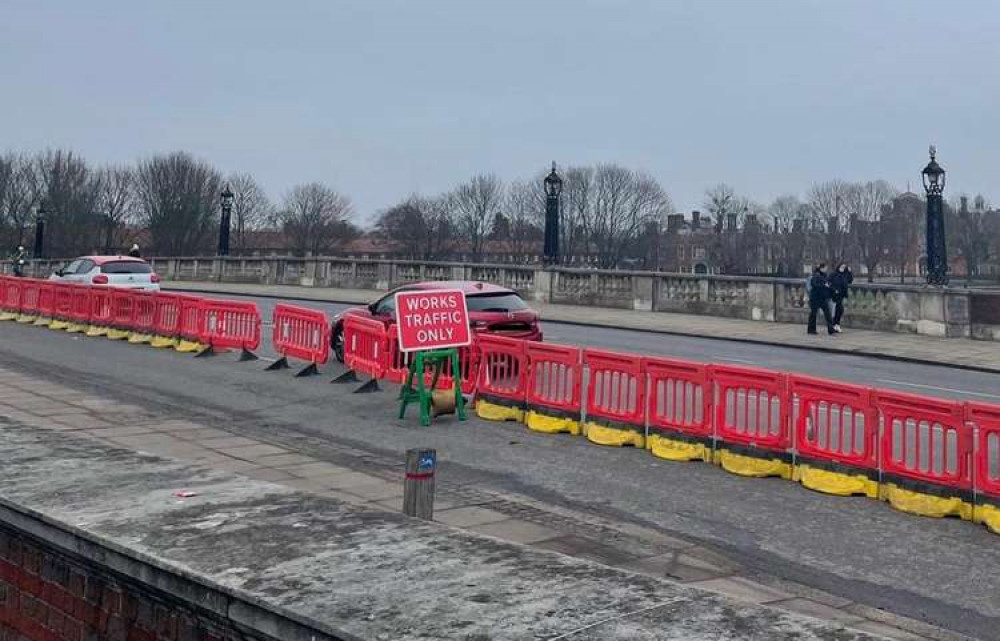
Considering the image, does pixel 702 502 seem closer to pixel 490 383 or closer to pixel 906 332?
pixel 490 383

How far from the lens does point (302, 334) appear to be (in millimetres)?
15742

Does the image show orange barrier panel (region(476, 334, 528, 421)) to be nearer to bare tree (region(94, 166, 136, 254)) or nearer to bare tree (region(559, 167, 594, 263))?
bare tree (region(94, 166, 136, 254))

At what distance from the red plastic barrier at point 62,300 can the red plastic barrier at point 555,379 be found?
14594 mm

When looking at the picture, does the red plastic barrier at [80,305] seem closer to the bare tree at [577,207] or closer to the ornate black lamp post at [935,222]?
the ornate black lamp post at [935,222]

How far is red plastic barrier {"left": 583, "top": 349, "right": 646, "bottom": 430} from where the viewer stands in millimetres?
9969

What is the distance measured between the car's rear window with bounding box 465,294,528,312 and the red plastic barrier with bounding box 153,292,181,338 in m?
6.72

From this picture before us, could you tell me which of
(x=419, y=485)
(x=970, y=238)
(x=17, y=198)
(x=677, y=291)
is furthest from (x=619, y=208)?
(x=419, y=485)

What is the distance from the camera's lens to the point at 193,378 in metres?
14.5

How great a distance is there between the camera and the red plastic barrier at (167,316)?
18.1 metres

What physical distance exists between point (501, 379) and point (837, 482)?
4787 mm

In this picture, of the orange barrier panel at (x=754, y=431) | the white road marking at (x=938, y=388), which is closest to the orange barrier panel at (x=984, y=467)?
the orange barrier panel at (x=754, y=431)

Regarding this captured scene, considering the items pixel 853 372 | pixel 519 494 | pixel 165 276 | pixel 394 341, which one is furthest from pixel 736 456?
pixel 165 276

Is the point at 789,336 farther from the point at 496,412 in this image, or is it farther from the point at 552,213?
the point at 496,412

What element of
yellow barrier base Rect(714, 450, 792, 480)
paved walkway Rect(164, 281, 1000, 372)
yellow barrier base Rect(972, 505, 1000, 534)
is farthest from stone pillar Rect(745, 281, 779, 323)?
yellow barrier base Rect(972, 505, 1000, 534)
